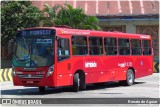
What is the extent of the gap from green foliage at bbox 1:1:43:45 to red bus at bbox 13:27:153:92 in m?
16.1

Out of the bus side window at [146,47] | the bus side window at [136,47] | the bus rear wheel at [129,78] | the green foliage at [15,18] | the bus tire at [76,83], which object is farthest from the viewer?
the green foliage at [15,18]

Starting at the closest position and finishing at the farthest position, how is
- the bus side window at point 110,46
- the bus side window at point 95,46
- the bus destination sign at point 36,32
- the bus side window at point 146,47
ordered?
1. the bus destination sign at point 36,32
2. the bus side window at point 95,46
3. the bus side window at point 110,46
4. the bus side window at point 146,47

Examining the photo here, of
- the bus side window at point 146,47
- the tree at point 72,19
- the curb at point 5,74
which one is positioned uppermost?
the tree at point 72,19

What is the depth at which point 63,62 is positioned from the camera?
1711cm

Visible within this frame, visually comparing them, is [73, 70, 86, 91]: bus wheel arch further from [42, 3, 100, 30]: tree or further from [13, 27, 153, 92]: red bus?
[42, 3, 100, 30]: tree

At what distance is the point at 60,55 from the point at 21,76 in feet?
6.25

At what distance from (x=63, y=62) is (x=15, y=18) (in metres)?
20.0

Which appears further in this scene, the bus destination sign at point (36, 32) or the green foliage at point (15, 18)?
the green foliage at point (15, 18)

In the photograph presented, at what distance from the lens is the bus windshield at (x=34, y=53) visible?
1673cm

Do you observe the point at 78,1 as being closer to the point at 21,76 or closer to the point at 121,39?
the point at 121,39

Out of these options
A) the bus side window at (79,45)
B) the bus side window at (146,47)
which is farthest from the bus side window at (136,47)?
the bus side window at (79,45)

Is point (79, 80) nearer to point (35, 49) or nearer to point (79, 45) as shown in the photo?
point (79, 45)

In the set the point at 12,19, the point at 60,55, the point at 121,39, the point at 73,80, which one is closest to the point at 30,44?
the point at 60,55

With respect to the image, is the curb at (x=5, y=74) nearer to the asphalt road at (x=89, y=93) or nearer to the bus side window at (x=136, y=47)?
the asphalt road at (x=89, y=93)
